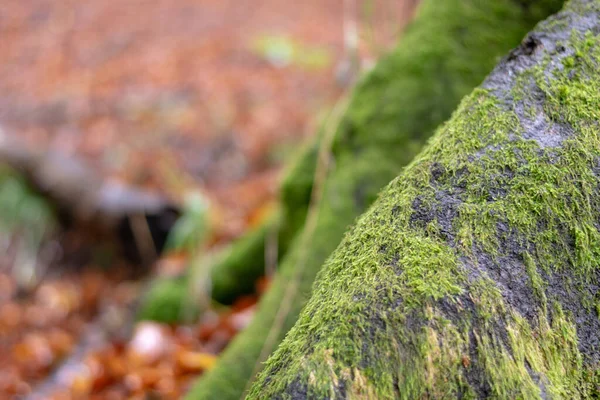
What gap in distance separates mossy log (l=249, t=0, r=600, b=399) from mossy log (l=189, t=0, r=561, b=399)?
28.6 inches

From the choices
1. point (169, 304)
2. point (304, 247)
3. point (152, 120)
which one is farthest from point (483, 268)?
point (152, 120)

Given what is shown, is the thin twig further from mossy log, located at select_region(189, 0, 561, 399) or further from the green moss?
the green moss

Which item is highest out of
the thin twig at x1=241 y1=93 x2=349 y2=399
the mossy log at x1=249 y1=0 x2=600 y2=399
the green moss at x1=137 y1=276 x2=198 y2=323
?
the mossy log at x1=249 y1=0 x2=600 y2=399

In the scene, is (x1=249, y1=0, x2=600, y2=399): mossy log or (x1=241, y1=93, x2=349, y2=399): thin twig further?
(x1=241, y1=93, x2=349, y2=399): thin twig

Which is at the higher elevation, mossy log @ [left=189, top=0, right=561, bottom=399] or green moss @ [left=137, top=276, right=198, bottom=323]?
mossy log @ [left=189, top=0, right=561, bottom=399]

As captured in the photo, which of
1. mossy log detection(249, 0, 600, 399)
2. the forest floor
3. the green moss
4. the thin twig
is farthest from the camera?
the green moss

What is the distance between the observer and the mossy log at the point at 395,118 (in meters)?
1.81

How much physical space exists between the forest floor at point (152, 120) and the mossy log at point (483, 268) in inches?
64.7

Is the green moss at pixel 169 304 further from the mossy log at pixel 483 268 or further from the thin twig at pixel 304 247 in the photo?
the mossy log at pixel 483 268

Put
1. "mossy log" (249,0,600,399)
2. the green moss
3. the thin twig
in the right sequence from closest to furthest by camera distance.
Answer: "mossy log" (249,0,600,399) < the thin twig < the green moss

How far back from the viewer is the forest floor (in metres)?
3.11

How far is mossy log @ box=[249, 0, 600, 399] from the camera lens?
822mm

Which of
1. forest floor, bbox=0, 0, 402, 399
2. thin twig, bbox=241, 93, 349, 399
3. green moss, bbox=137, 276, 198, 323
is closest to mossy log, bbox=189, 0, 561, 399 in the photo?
thin twig, bbox=241, 93, 349, 399

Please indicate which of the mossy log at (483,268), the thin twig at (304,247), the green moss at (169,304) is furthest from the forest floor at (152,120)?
the mossy log at (483,268)
